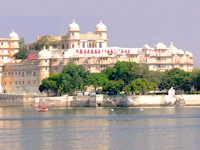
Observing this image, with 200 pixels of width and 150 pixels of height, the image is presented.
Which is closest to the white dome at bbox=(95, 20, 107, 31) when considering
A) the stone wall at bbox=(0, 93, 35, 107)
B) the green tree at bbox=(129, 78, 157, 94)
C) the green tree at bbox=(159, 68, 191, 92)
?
the green tree at bbox=(159, 68, 191, 92)

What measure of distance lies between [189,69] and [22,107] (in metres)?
33.7

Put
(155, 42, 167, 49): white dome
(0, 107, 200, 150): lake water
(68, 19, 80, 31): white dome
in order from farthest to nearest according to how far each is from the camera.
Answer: (68, 19, 80, 31): white dome, (155, 42, 167, 49): white dome, (0, 107, 200, 150): lake water

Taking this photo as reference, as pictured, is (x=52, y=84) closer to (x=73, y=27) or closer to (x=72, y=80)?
(x=72, y=80)

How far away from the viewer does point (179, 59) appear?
396 feet

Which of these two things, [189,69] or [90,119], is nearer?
[90,119]

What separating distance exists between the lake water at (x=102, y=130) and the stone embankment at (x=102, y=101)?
32.7 ft

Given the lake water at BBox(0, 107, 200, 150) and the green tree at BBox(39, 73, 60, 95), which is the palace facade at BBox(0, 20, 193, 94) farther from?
the lake water at BBox(0, 107, 200, 150)

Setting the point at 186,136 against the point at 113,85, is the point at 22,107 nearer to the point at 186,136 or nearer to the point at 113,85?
the point at 113,85

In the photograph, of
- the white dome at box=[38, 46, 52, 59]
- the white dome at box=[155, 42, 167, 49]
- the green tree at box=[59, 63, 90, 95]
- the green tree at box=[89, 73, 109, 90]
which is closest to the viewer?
the green tree at box=[59, 63, 90, 95]

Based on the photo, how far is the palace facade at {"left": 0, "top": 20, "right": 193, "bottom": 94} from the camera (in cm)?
11800

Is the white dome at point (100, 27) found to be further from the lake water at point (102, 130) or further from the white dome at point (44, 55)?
the lake water at point (102, 130)

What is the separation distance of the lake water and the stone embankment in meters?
9.96

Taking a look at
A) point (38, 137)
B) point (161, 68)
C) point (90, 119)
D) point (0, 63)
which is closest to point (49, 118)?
point (90, 119)

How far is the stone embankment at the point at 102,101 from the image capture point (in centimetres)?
9638
